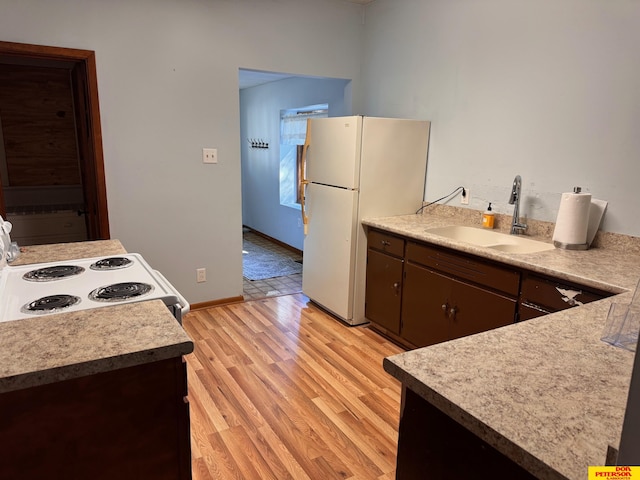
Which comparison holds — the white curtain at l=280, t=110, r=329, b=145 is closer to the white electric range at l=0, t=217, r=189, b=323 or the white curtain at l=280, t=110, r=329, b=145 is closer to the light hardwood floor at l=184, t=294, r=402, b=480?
the light hardwood floor at l=184, t=294, r=402, b=480

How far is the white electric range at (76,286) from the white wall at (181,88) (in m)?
1.51

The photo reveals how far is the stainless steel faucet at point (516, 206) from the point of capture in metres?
2.79

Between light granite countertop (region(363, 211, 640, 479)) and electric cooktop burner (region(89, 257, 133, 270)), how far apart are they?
1331 millimetres

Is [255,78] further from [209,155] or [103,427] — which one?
[103,427]

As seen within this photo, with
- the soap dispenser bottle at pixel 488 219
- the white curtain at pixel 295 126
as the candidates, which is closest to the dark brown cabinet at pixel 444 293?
the soap dispenser bottle at pixel 488 219

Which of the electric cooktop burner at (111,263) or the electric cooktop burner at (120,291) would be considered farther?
the electric cooktop burner at (111,263)

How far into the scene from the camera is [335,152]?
11.1 feet

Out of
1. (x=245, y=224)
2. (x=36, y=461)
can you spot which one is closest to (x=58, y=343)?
(x=36, y=461)

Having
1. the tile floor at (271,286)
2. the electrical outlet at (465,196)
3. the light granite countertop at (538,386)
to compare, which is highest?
the electrical outlet at (465,196)

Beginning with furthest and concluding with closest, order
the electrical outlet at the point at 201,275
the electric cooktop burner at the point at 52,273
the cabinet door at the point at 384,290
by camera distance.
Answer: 1. the electrical outlet at the point at 201,275
2. the cabinet door at the point at 384,290
3. the electric cooktop burner at the point at 52,273

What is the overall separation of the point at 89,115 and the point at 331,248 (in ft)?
6.73

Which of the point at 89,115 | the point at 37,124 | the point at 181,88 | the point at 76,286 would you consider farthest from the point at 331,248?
the point at 37,124

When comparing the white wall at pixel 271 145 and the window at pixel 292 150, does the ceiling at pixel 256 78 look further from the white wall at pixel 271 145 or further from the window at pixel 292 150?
the window at pixel 292 150

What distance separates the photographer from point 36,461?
109 cm
